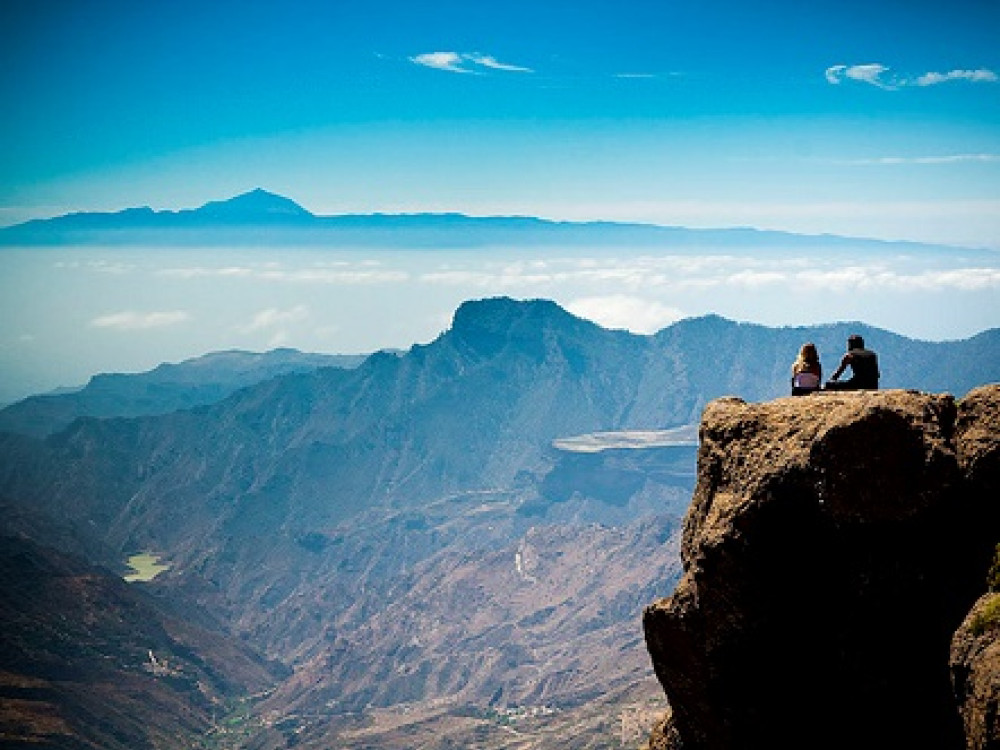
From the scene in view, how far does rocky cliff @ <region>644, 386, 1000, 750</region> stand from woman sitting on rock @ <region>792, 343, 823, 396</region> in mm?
3311

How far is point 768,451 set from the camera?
19.9 m

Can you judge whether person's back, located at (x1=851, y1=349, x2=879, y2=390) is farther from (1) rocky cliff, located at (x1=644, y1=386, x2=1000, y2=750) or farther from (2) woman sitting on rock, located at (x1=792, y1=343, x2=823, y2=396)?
(1) rocky cliff, located at (x1=644, y1=386, x2=1000, y2=750)

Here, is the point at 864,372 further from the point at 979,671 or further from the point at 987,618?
the point at 979,671

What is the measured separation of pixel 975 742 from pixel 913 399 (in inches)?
234

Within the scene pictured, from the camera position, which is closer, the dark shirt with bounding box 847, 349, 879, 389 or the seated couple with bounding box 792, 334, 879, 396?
the seated couple with bounding box 792, 334, 879, 396

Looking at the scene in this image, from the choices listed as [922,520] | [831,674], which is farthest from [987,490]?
[831,674]

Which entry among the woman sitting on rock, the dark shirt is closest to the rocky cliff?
the woman sitting on rock

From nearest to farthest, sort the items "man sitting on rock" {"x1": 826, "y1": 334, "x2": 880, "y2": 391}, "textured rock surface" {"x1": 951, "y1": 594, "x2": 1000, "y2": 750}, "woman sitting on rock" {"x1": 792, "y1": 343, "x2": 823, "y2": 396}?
"textured rock surface" {"x1": 951, "y1": 594, "x2": 1000, "y2": 750}, "woman sitting on rock" {"x1": 792, "y1": 343, "x2": 823, "y2": 396}, "man sitting on rock" {"x1": 826, "y1": 334, "x2": 880, "y2": 391}

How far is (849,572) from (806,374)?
6.28 meters

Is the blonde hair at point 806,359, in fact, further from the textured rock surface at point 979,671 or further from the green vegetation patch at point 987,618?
the green vegetation patch at point 987,618

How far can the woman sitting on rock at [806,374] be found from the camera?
2367cm

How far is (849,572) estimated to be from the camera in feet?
61.1

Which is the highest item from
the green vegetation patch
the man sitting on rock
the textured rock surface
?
the man sitting on rock

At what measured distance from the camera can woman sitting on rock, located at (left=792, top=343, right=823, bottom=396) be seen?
77.7 feet
